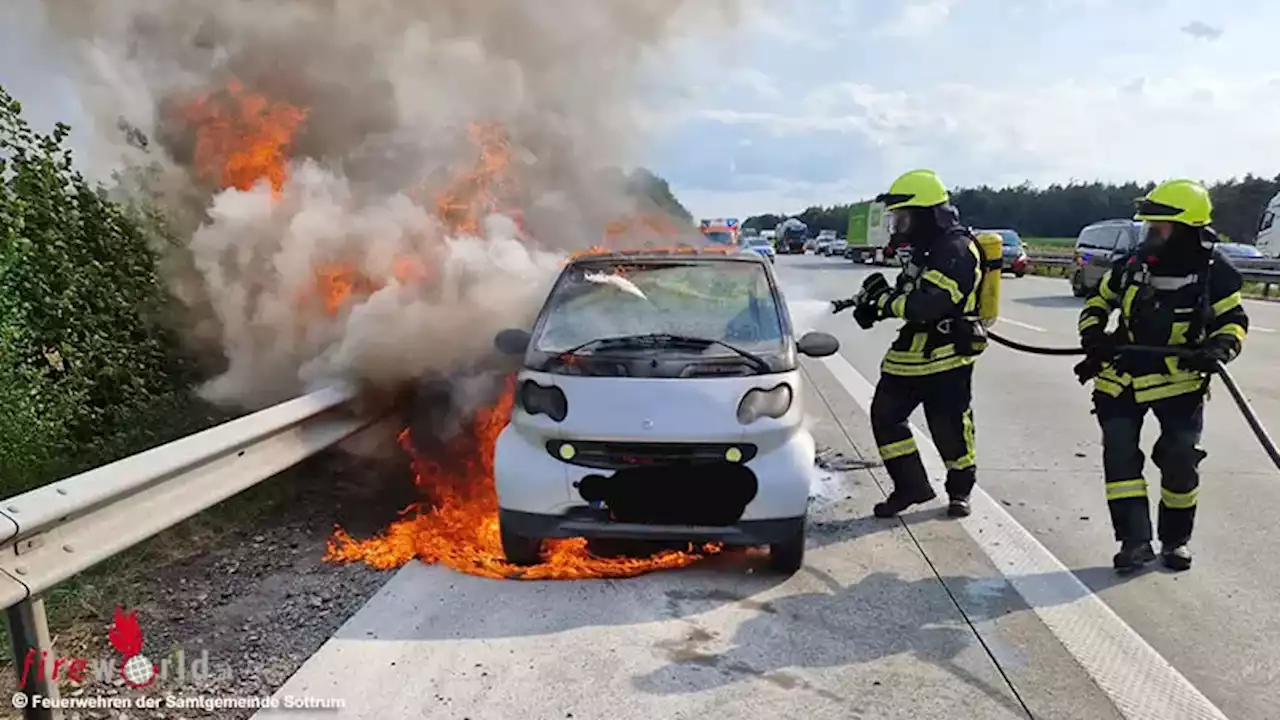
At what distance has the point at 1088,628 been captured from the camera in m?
3.76

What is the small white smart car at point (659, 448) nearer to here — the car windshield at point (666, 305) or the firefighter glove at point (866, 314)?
the car windshield at point (666, 305)

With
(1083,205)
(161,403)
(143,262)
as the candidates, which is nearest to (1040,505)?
(161,403)

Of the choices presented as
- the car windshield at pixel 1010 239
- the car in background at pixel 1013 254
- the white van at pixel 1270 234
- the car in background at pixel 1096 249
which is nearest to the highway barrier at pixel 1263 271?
the car in background at pixel 1096 249

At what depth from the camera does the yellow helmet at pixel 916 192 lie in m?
5.20

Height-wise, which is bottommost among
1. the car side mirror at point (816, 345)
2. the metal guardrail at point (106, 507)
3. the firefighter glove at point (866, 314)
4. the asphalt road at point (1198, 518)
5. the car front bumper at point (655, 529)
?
the asphalt road at point (1198, 518)

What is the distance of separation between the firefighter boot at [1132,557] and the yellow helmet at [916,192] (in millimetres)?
2079

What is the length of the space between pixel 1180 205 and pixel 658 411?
2.77 m

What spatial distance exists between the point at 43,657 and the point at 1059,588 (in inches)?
157

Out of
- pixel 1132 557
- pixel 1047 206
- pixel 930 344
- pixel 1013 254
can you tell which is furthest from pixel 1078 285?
pixel 1047 206

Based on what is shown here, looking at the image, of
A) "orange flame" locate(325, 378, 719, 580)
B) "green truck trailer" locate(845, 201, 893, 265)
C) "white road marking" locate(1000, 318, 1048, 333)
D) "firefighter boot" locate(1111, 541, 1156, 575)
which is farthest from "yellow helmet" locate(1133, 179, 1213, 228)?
"green truck trailer" locate(845, 201, 893, 265)

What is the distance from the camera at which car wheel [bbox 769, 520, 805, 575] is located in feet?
13.6

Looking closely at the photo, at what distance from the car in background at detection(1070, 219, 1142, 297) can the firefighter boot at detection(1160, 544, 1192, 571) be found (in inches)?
673

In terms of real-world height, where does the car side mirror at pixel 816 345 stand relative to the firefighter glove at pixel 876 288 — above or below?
below

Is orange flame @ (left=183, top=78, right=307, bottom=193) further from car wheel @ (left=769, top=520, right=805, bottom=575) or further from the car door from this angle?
the car door
